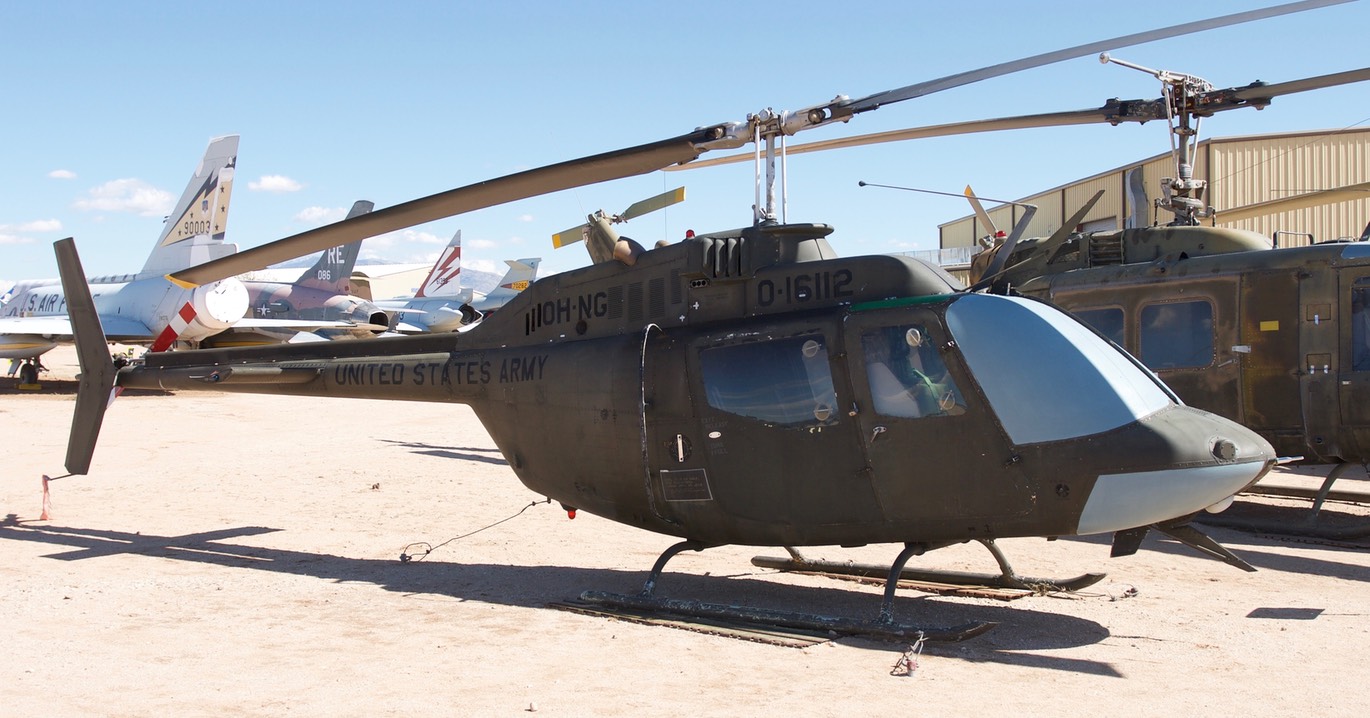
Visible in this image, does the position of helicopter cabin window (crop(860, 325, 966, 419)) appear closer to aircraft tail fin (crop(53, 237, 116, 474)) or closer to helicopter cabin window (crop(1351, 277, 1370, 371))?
helicopter cabin window (crop(1351, 277, 1370, 371))

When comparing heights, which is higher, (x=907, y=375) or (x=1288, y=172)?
(x=1288, y=172)

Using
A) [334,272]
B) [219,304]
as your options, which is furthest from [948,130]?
[334,272]

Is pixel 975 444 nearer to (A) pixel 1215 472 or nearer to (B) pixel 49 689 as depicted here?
(A) pixel 1215 472

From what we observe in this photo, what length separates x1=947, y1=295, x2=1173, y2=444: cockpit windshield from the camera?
5.74m

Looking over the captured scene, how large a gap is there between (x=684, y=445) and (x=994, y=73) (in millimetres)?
2876

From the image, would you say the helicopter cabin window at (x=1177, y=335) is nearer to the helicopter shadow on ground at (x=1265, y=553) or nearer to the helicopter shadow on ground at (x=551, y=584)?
the helicopter shadow on ground at (x=1265, y=553)

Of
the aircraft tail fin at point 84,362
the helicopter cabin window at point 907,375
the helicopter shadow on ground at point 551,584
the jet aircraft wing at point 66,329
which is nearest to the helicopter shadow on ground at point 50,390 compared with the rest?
the jet aircraft wing at point 66,329

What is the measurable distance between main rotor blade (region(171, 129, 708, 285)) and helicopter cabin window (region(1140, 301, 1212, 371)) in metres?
5.60

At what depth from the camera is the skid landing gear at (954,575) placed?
7047mm

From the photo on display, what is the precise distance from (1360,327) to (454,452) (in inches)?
443

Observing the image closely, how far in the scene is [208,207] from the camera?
97.3 ft

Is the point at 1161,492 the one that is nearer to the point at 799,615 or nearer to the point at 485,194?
the point at 799,615

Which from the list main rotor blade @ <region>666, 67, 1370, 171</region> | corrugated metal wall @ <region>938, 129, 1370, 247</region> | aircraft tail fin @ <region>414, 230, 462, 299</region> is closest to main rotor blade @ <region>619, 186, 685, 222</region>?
main rotor blade @ <region>666, 67, 1370, 171</region>

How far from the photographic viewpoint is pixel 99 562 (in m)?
8.53
